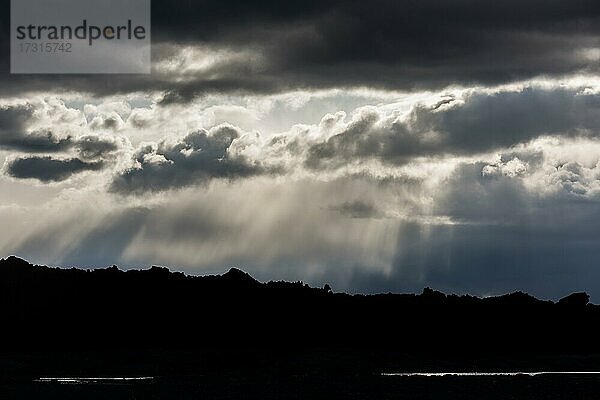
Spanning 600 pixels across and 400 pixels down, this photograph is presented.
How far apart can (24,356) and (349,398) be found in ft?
325

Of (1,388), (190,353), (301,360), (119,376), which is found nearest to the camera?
(1,388)

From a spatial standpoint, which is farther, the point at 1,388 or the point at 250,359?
the point at 250,359

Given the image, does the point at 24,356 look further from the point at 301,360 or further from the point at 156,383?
the point at 156,383

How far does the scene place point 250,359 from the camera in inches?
6983

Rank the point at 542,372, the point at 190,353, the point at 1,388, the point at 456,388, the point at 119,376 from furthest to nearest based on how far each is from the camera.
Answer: the point at 190,353
the point at 542,372
the point at 119,376
the point at 456,388
the point at 1,388

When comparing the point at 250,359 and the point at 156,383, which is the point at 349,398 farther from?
the point at 250,359

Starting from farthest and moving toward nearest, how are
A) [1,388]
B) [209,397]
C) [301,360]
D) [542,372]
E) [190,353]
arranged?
[190,353], [301,360], [542,372], [1,388], [209,397]

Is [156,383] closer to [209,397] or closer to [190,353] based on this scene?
[209,397]

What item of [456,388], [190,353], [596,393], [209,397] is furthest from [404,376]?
[190,353]

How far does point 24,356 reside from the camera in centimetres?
18275

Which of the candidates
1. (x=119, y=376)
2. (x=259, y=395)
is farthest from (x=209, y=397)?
(x=119, y=376)

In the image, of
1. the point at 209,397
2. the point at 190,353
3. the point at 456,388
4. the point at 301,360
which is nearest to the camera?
the point at 209,397

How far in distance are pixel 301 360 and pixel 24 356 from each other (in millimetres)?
46667

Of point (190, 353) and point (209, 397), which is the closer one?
point (209, 397)
